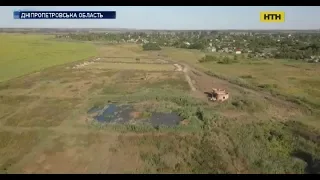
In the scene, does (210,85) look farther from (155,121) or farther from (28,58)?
(28,58)

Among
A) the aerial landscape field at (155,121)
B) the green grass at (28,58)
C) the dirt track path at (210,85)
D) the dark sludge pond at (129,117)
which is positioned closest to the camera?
the aerial landscape field at (155,121)

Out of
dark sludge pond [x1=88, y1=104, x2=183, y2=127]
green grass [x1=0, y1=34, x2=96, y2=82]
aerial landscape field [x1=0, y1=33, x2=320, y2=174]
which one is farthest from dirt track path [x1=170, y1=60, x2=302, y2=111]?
green grass [x1=0, y1=34, x2=96, y2=82]

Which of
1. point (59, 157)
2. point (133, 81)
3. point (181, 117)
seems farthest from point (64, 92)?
point (59, 157)

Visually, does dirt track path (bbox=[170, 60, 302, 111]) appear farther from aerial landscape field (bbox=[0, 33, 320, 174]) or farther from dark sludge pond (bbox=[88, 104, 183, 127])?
dark sludge pond (bbox=[88, 104, 183, 127])

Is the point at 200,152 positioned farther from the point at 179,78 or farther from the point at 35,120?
the point at 179,78

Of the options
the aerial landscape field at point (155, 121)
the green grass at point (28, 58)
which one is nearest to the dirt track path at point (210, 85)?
the aerial landscape field at point (155, 121)

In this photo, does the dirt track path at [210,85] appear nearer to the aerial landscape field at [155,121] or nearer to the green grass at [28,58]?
the aerial landscape field at [155,121]
